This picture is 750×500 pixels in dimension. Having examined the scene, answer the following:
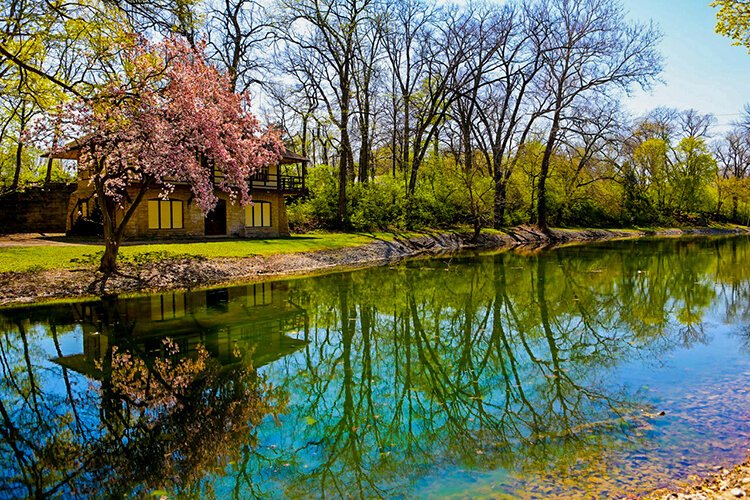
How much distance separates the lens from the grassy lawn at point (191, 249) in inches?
685

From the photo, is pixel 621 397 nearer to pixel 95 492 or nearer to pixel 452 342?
pixel 452 342

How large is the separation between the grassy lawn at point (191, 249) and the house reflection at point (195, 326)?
3.73 meters

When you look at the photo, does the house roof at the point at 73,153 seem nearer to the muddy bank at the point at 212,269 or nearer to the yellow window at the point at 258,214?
the yellow window at the point at 258,214

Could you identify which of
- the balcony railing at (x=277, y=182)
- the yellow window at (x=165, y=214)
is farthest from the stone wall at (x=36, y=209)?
the balcony railing at (x=277, y=182)

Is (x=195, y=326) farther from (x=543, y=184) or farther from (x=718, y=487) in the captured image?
(x=543, y=184)

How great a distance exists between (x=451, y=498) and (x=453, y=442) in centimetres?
138

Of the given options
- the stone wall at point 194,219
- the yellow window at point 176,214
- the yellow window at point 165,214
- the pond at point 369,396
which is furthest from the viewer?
the yellow window at point 176,214

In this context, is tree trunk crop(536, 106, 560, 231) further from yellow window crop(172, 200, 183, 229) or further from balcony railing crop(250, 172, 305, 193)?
yellow window crop(172, 200, 183, 229)

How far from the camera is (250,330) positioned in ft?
40.5

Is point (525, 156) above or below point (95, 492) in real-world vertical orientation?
above

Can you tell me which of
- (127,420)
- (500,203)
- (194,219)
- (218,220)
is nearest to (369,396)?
(127,420)

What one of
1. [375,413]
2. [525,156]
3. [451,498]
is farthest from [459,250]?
[451,498]

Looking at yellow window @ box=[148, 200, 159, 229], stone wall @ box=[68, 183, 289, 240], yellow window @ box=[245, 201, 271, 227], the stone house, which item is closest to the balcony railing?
the stone house

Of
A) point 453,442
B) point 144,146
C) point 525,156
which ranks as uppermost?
point 525,156
